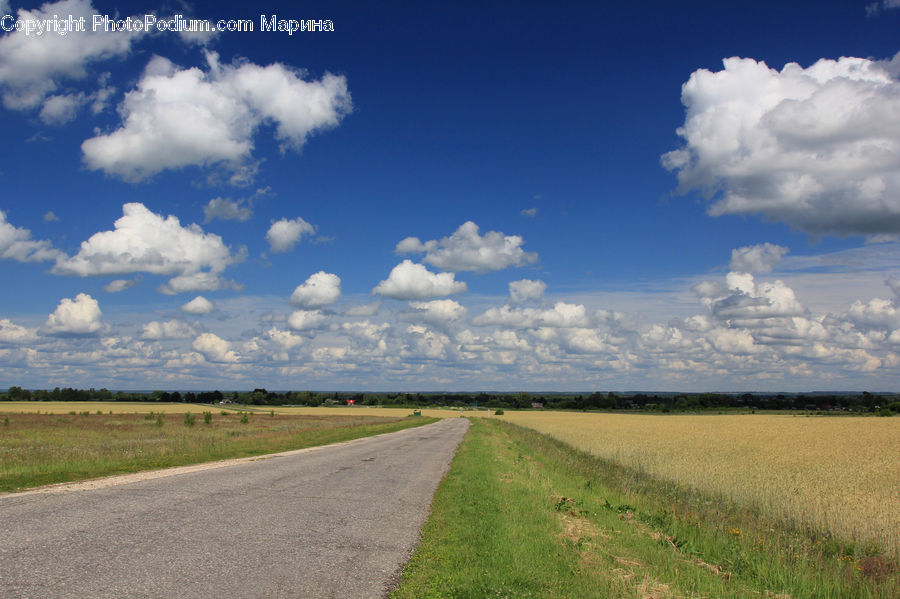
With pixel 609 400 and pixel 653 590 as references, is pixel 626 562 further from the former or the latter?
pixel 609 400

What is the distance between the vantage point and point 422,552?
29.7 ft

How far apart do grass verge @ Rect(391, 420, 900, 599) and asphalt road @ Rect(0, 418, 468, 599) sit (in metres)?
0.83

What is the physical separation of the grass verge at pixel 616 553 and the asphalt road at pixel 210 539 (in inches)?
32.9

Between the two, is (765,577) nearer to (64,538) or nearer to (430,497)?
(430,497)

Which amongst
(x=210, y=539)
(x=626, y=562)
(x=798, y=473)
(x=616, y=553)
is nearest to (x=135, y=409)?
(x=798, y=473)

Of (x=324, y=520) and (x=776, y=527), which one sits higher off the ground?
(x=324, y=520)

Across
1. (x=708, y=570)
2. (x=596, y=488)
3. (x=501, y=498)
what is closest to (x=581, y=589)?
(x=708, y=570)

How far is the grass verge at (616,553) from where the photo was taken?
25.3ft

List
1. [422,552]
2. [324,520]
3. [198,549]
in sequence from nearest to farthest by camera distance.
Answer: [198,549] → [422,552] → [324,520]

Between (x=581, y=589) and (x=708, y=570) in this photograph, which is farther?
(x=708, y=570)

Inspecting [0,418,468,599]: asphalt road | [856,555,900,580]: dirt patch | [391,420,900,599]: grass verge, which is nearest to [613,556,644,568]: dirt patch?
[391,420,900,599]: grass verge

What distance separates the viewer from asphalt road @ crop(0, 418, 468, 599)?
6.79m

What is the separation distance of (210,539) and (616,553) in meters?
6.88

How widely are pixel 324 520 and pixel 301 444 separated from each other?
72.0ft
